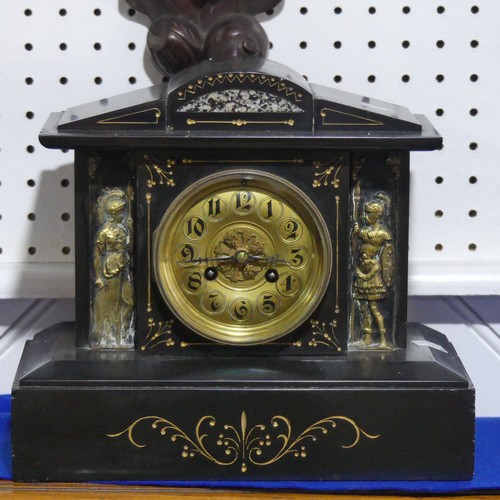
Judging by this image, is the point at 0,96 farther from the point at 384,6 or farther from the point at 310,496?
the point at 310,496

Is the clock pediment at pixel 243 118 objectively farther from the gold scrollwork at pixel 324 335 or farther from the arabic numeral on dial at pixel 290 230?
the gold scrollwork at pixel 324 335

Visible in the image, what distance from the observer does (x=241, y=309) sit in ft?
5.62

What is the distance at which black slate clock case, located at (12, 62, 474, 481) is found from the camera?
165 cm

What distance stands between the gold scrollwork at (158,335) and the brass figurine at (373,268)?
280 mm

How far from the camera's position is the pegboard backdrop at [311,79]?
195 cm

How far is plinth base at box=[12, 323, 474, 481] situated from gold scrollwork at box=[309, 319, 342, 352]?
4 cm

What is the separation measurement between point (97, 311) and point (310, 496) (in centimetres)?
41

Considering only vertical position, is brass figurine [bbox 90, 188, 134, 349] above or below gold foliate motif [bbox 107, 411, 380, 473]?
above

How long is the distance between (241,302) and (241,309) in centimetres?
1

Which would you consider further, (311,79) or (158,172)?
(311,79)

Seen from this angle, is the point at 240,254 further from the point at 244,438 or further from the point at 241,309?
the point at 244,438

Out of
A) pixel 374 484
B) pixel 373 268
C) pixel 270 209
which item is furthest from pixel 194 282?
pixel 374 484

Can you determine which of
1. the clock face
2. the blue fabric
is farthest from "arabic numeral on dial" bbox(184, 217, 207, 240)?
the blue fabric

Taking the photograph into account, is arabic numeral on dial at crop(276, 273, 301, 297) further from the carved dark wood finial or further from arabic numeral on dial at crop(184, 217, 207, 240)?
the carved dark wood finial
